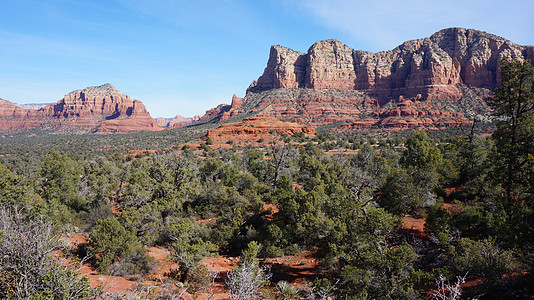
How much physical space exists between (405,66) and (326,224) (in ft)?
562

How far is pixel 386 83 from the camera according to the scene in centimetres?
15588

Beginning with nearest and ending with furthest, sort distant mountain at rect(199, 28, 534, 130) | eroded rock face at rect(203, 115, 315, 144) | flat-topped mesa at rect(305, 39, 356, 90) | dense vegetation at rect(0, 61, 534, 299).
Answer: dense vegetation at rect(0, 61, 534, 299)
eroded rock face at rect(203, 115, 315, 144)
distant mountain at rect(199, 28, 534, 130)
flat-topped mesa at rect(305, 39, 356, 90)

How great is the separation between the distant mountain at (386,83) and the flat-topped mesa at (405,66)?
35 centimetres

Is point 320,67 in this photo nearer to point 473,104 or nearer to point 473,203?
point 473,104

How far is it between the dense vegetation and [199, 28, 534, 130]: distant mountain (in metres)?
93.1

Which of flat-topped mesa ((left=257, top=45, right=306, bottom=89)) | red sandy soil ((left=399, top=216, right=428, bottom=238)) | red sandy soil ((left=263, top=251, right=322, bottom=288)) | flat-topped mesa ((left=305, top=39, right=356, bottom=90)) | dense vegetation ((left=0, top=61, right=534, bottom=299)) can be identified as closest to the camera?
dense vegetation ((left=0, top=61, right=534, bottom=299))

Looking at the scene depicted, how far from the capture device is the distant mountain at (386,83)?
116 metres

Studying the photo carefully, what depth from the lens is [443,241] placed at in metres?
13.9

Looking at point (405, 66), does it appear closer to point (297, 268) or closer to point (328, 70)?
point (328, 70)

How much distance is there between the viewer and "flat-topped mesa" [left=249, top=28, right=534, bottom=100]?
131 metres

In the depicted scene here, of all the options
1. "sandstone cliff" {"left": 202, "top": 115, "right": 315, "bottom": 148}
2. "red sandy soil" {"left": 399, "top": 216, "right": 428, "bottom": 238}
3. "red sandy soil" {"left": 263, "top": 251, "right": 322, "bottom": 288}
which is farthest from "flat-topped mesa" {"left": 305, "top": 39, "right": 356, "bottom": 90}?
"red sandy soil" {"left": 263, "top": 251, "right": 322, "bottom": 288}

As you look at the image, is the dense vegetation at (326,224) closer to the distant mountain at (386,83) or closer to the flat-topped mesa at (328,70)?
the distant mountain at (386,83)

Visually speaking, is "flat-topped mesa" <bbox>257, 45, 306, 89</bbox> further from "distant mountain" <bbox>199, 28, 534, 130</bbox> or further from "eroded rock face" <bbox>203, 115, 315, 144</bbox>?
"eroded rock face" <bbox>203, 115, 315, 144</bbox>

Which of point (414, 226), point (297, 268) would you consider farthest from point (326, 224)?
point (414, 226)
